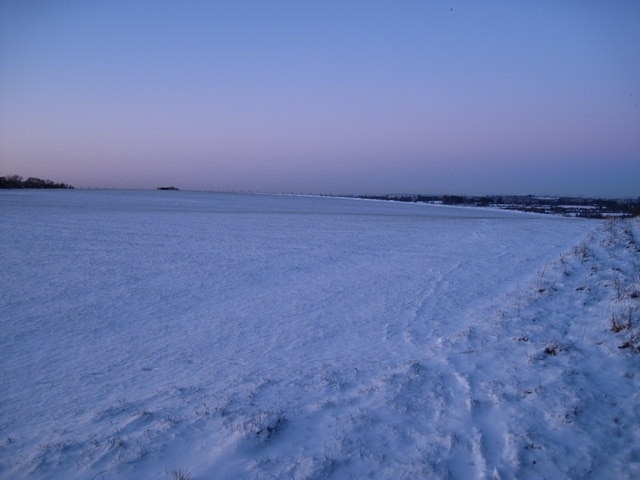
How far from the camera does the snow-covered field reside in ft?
14.6

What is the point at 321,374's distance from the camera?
22.0 ft

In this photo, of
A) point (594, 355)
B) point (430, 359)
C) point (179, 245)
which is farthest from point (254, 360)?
point (179, 245)

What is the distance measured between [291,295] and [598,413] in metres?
8.64

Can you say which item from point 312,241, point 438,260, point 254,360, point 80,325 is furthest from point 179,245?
point 254,360

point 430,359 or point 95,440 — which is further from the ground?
point 430,359

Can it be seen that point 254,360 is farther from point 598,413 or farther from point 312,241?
point 312,241

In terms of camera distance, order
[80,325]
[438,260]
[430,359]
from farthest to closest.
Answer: [438,260] < [80,325] < [430,359]

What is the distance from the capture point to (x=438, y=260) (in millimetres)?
17719

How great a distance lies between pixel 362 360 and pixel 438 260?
37.4ft

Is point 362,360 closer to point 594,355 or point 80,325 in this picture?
point 594,355

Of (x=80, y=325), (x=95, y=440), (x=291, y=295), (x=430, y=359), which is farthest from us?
(x=291, y=295)

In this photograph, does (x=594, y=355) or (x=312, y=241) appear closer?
(x=594, y=355)

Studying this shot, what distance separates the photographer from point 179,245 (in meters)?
21.0

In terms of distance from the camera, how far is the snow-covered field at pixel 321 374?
4.44m
